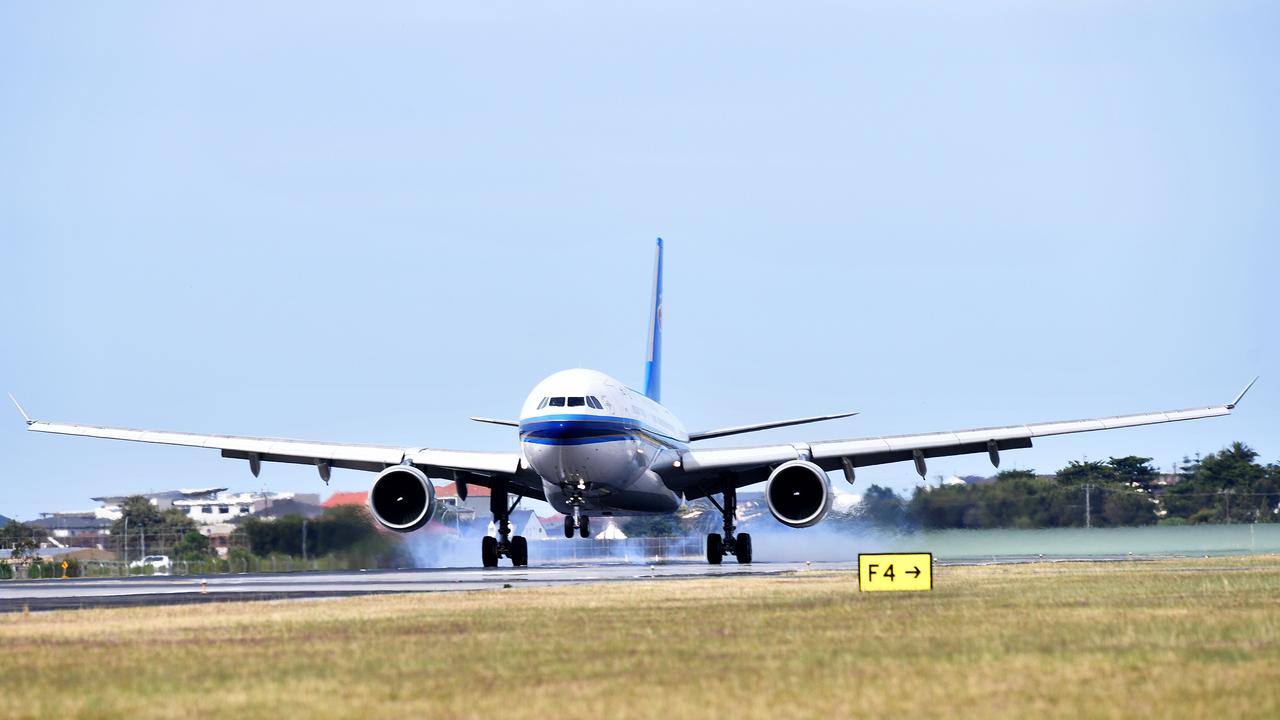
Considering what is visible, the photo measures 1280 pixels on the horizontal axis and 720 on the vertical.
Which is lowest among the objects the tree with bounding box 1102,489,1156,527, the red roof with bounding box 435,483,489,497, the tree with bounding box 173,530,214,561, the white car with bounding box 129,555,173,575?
the white car with bounding box 129,555,173,575

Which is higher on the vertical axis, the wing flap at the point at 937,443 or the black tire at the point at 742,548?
the wing flap at the point at 937,443

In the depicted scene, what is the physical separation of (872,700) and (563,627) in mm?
6953

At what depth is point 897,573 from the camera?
23.3 meters

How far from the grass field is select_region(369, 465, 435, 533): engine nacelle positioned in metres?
15.8

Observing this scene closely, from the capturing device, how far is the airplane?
37.1 m

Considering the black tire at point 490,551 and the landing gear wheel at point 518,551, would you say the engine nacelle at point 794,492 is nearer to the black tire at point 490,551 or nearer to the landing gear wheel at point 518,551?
the landing gear wheel at point 518,551

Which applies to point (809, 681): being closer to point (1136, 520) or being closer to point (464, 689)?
point (464, 689)

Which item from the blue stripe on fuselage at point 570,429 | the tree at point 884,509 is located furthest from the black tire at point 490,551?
the tree at point 884,509

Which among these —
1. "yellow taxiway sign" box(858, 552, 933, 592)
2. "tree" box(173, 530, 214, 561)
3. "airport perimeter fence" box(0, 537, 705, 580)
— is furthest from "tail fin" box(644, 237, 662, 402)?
"yellow taxiway sign" box(858, 552, 933, 592)

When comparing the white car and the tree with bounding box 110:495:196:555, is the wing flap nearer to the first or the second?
the white car

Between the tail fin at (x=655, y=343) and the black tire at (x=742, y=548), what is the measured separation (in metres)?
9.54

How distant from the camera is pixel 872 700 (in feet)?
34.0

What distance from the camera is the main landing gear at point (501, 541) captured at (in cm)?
4097

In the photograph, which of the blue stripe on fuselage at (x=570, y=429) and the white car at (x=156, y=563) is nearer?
the blue stripe on fuselage at (x=570, y=429)
